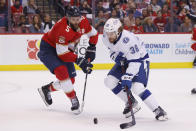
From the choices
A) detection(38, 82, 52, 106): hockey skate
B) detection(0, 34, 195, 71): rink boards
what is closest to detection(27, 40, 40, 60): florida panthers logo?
detection(0, 34, 195, 71): rink boards

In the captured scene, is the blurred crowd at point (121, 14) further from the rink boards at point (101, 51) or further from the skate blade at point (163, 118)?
the skate blade at point (163, 118)

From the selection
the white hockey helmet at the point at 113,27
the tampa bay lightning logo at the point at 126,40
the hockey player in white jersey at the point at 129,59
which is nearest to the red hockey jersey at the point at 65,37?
the hockey player in white jersey at the point at 129,59

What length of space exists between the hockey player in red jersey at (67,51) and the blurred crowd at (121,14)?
11.9ft

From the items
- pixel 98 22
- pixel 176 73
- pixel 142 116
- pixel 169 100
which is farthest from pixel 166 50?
pixel 142 116

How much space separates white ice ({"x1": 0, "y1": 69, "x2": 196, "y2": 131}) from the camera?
3.70 m

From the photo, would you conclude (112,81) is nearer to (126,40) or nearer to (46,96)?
(126,40)

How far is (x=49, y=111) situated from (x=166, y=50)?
4192 mm

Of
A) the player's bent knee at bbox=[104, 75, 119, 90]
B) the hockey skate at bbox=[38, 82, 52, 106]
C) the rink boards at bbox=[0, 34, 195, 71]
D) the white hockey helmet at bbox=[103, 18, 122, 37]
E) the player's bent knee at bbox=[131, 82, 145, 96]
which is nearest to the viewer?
the white hockey helmet at bbox=[103, 18, 122, 37]

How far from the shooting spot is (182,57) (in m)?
8.02

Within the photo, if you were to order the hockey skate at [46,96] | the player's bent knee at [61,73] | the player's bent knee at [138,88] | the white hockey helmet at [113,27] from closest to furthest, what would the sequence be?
1. the white hockey helmet at [113,27]
2. the player's bent knee at [138,88]
3. the player's bent knee at [61,73]
4. the hockey skate at [46,96]

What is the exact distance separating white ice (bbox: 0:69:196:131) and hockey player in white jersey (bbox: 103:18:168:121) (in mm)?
287

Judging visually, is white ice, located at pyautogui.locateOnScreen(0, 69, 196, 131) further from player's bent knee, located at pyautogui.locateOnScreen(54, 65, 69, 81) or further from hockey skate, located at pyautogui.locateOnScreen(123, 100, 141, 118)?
player's bent knee, located at pyautogui.locateOnScreen(54, 65, 69, 81)

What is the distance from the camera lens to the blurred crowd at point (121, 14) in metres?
7.97

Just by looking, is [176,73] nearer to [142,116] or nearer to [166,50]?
[166,50]
